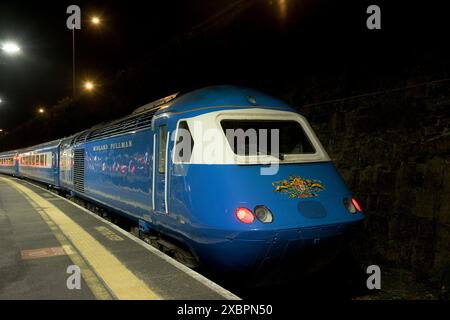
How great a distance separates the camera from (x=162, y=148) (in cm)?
659

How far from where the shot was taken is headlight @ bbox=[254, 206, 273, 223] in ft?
16.4

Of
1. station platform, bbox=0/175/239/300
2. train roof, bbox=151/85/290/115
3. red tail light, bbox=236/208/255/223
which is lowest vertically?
station platform, bbox=0/175/239/300

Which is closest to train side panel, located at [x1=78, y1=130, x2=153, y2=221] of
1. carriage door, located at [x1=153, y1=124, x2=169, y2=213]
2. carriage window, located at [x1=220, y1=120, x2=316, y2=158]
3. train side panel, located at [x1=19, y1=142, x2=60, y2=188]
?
carriage door, located at [x1=153, y1=124, x2=169, y2=213]

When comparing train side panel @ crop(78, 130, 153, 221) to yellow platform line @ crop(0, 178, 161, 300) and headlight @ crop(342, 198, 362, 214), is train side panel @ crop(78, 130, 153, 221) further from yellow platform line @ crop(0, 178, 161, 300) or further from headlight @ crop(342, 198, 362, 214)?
headlight @ crop(342, 198, 362, 214)

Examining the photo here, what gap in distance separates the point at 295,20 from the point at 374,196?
817 cm

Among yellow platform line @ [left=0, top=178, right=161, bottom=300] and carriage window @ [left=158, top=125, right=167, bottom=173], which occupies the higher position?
carriage window @ [left=158, top=125, right=167, bottom=173]

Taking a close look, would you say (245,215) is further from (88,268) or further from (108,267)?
(88,268)

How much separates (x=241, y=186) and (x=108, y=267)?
226 centimetres

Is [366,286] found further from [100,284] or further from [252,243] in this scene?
[100,284]

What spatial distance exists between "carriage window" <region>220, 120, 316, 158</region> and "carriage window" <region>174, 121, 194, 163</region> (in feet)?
1.80

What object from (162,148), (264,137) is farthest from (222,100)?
(162,148)

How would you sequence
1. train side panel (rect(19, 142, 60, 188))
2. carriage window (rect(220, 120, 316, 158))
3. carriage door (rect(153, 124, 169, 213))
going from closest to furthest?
carriage window (rect(220, 120, 316, 158))
carriage door (rect(153, 124, 169, 213))
train side panel (rect(19, 142, 60, 188))

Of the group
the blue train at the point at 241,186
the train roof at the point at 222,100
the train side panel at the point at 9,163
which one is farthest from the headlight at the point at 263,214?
the train side panel at the point at 9,163

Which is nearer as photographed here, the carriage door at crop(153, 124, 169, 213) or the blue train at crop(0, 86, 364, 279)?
the blue train at crop(0, 86, 364, 279)
